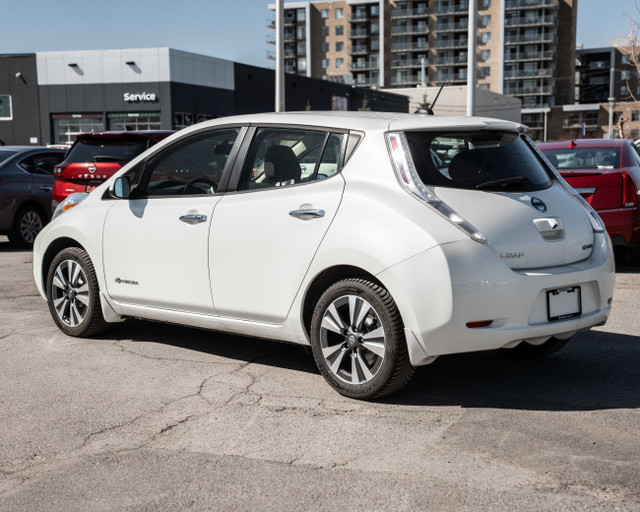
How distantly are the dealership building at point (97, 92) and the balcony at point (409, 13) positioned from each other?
71.3 metres

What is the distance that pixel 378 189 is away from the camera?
177 inches

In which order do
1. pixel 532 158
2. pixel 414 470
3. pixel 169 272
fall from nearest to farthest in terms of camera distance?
pixel 414 470
pixel 532 158
pixel 169 272

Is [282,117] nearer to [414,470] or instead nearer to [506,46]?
[414,470]

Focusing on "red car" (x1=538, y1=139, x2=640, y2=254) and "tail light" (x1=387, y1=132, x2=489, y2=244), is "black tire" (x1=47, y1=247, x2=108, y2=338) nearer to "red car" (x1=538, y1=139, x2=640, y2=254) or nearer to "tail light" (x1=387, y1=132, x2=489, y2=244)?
"tail light" (x1=387, y1=132, x2=489, y2=244)

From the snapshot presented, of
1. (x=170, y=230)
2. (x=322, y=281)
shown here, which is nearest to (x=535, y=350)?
(x=322, y=281)

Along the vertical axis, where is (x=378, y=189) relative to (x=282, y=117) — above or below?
below

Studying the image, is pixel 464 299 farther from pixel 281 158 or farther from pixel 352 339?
pixel 281 158

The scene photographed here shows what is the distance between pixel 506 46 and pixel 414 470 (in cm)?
12035

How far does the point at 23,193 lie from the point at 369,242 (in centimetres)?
1003

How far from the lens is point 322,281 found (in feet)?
15.6

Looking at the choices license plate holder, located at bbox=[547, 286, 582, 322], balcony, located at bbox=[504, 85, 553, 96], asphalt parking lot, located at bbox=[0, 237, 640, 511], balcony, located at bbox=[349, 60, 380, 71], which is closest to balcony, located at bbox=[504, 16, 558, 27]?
balcony, located at bbox=[504, 85, 553, 96]

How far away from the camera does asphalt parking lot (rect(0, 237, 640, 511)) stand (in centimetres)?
332

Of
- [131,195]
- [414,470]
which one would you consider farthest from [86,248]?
[414,470]

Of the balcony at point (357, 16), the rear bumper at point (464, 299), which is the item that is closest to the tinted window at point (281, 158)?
the rear bumper at point (464, 299)
